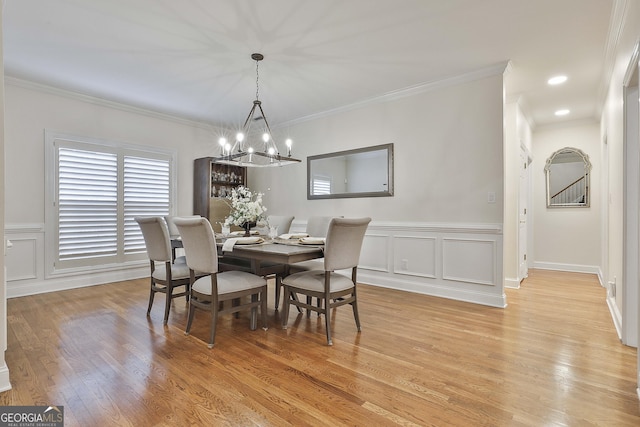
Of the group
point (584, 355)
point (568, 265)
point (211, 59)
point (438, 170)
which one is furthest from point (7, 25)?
point (568, 265)

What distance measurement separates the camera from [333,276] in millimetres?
2912

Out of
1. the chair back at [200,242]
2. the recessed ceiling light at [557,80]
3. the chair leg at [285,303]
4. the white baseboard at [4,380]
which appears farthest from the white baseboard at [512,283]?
the white baseboard at [4,380]

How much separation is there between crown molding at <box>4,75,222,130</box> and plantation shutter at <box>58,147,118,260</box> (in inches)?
28.1

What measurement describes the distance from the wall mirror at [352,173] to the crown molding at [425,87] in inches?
25.3

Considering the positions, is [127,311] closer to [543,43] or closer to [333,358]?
[333,358]

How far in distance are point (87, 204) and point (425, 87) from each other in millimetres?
4827

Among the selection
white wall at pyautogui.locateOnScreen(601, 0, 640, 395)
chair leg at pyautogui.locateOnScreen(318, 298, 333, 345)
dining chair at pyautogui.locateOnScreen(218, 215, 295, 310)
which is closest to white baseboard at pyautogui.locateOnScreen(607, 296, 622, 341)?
white wall at pyautogui.locateOnScreen(601, 0, 640, 395)

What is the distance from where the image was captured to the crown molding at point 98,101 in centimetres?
404

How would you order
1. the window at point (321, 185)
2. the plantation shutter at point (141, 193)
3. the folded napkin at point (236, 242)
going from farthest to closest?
the window at point (321, 185) < the plantation shutter at point (141, 193) < the folded napkin at point (236, 242)

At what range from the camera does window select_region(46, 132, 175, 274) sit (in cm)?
436

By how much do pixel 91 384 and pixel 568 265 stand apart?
6.92 meters

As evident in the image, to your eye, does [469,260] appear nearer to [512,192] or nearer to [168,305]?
[512,192]

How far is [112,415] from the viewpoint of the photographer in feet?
5.57

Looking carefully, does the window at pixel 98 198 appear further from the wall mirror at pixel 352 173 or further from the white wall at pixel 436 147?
→ the white wall at pixel 436 147
